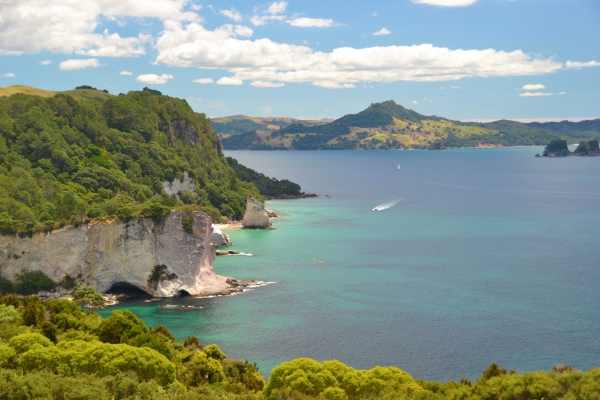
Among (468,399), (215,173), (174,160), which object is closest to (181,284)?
(468,399)

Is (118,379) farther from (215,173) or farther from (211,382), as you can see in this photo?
(215,173)

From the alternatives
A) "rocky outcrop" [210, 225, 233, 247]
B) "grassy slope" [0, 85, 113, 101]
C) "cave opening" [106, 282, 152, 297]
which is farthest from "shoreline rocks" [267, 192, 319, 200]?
"cave opening" [106, 282, 152, 297]

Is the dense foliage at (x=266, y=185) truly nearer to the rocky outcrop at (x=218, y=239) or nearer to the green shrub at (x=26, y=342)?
the rocky outcrop at (x=218, y=239)

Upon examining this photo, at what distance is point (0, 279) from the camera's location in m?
53.1

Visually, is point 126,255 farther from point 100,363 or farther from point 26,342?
point 100,363

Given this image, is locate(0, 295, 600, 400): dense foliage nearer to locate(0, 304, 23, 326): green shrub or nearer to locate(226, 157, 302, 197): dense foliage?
locate(0, 304, 23, 326): green shrub

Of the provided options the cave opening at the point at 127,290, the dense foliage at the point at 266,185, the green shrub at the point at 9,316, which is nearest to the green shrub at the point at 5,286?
the cave opening at the point at 127,290

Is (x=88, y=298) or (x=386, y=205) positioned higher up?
(x=386, y=205)

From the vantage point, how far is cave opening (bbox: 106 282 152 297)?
2189 inches

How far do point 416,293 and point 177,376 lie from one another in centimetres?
2805

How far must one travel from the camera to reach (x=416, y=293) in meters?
55.1

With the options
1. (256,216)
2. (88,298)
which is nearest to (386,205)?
(256,216)

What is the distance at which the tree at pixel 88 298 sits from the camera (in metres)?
49.4

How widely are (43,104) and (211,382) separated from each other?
7002 cm
